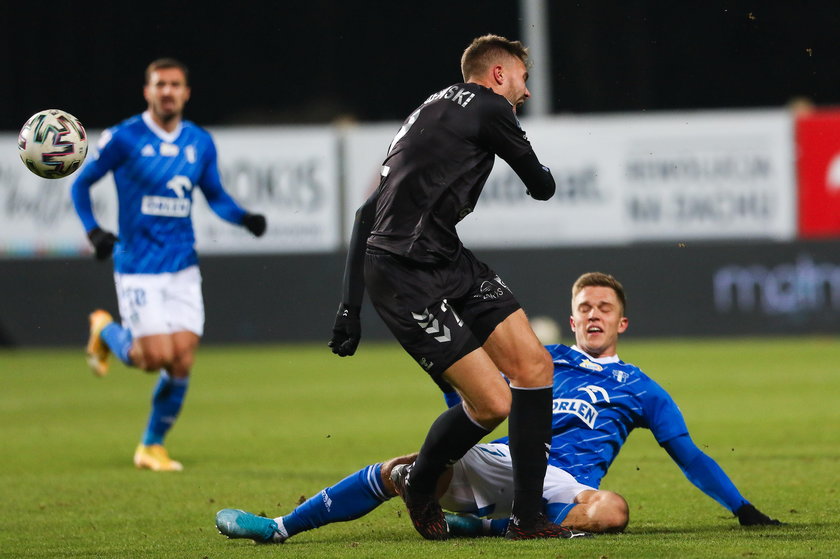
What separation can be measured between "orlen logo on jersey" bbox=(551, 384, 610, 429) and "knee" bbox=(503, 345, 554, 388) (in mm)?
448

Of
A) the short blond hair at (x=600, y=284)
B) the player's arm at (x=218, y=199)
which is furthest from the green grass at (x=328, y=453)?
the player's arm at (x=218, y=199)

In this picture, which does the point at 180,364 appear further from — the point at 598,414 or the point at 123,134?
the point at 598,414

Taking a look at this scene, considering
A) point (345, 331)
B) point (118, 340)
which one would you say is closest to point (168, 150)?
point (118, 340)

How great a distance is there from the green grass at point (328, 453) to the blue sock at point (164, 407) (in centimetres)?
24

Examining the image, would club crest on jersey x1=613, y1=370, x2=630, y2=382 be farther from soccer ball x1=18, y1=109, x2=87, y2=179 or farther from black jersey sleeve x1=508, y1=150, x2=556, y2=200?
soccer ball x1=18, y1=109, x2=87, y2=179

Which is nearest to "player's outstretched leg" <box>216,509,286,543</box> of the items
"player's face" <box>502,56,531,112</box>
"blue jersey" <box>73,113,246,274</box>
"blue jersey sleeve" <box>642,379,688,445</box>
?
"blue jersey sleeve" <box>642,379,688,445</box>

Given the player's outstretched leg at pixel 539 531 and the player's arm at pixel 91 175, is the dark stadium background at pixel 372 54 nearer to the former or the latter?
the player's arm at pixel 91 175

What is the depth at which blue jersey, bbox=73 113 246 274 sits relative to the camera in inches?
357

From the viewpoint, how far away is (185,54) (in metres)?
28.1

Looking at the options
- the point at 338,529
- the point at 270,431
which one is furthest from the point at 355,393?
the point at 338,529

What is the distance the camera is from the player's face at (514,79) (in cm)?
577

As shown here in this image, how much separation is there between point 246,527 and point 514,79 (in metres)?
2.05

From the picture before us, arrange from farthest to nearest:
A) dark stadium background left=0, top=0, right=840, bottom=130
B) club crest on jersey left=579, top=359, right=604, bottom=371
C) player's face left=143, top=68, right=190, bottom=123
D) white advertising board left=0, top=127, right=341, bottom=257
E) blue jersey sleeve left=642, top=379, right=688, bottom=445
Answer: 1. dark stadium background left=0, top=0, right=840, bottom=130
2. white advertising board left=0, top=127, right=341, bottom=257
3. player's face left=143, top=68, right=190, bottom=123
4. club crest on jersey left=579, top=359, right=604, bottom=371
5. blue jersey sleeve left=642, top=379, right=688, bottom=445

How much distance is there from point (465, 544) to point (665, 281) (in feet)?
44.2
